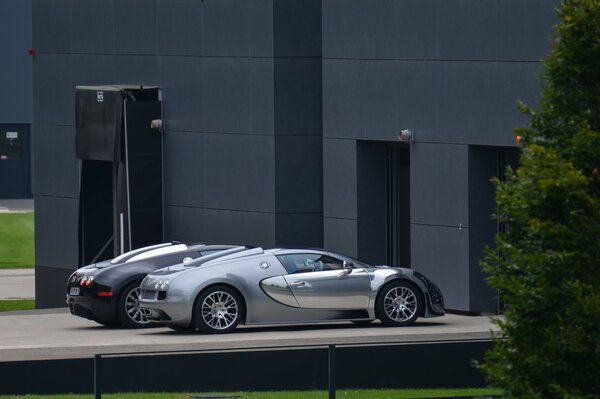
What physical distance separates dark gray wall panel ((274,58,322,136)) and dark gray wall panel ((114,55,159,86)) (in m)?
4.13

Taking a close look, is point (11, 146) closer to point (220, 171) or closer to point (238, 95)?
point (220, 171)

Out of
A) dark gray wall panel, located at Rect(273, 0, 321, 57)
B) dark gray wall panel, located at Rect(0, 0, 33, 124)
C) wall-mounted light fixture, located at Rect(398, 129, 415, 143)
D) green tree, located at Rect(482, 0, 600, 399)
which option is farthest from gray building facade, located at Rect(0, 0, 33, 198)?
green tree, located at Rect(482, 0, 600, 399)

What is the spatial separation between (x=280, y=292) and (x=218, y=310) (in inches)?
36.2

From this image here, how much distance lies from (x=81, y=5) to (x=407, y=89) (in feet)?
35.6

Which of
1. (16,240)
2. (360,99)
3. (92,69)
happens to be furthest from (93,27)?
(16,240)

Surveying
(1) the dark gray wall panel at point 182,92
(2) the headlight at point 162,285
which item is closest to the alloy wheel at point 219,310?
(2) the headlight at point 162,285

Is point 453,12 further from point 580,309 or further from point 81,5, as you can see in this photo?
point 580,309

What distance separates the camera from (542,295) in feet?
27.3

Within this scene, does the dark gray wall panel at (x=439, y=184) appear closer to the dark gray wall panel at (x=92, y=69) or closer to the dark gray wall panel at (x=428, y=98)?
the dark gray wall panel at (x=428, y=98)

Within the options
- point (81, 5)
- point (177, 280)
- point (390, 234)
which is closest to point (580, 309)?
point (177, 280)

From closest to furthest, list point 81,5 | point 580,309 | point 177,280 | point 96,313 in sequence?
point 580,309 < point 177,280 < point 96,313 < point 81,5

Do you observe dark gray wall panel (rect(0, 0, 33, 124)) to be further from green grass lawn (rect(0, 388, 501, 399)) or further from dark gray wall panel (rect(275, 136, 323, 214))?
green grass lawn (rect(0, 388, 501, 399))

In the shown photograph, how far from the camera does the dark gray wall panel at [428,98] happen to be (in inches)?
A: 877

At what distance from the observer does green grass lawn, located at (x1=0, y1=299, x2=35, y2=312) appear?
32.0 metres
